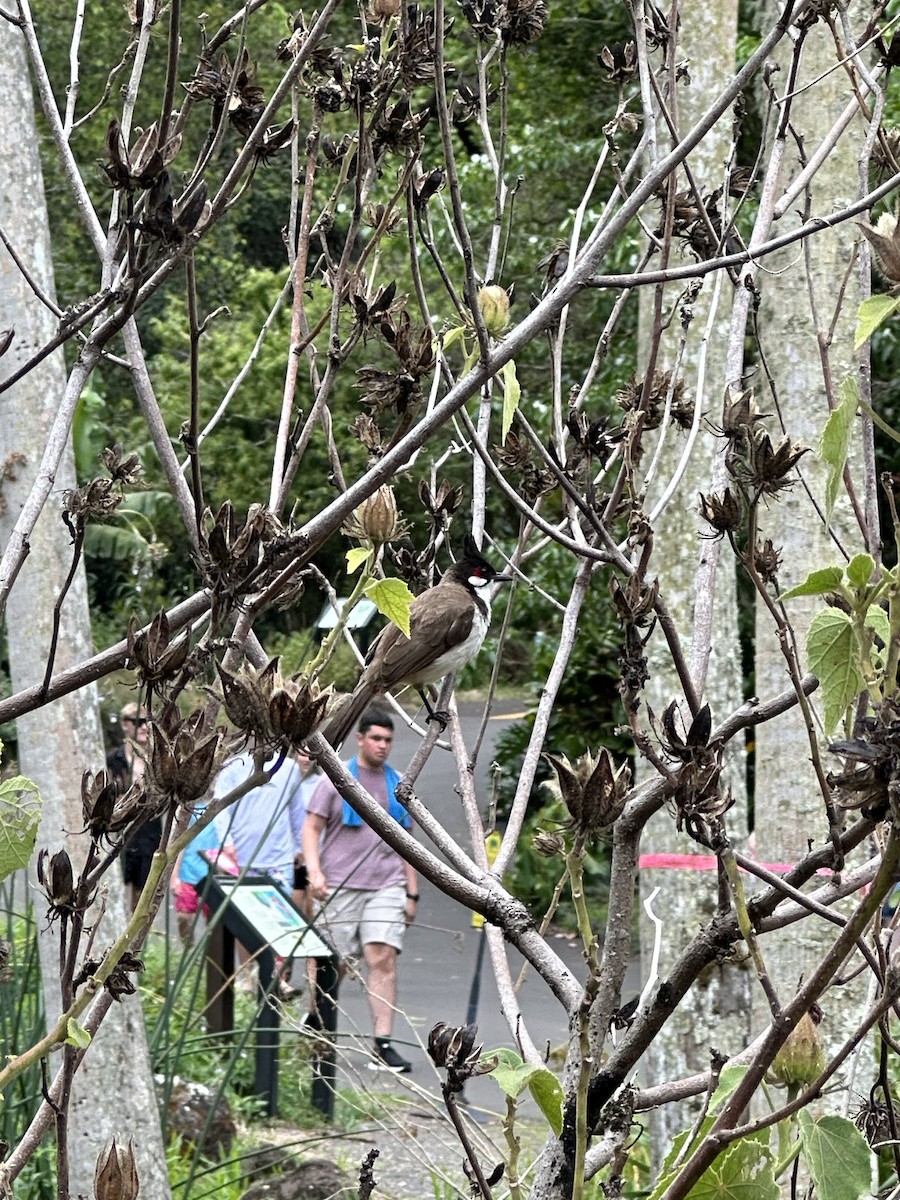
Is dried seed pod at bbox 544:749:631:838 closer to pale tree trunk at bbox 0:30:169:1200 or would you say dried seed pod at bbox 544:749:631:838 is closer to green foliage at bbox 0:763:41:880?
green foliage at bbox 0:763:41:880

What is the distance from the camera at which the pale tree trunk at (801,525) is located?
491 cm

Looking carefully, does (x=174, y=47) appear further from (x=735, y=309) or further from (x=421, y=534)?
(x=421, y=534)

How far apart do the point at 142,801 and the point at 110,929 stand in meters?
3.77

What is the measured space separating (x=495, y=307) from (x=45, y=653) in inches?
118

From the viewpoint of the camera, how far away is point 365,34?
2436mm

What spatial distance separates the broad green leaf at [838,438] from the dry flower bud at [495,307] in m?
1.00

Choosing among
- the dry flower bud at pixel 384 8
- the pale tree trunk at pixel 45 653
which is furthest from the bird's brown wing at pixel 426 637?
the dry flower bud at pixel 384 8

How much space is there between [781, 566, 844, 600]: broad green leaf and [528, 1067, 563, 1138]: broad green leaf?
1.91ft

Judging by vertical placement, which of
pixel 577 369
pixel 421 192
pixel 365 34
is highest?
pixel 577 369

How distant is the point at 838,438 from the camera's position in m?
1.34

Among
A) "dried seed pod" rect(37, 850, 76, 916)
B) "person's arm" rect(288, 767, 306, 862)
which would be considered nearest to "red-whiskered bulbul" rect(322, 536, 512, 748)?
"dried seed pod" rect(37, 850, 76, 916)

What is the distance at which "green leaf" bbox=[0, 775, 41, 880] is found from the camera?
1408mm

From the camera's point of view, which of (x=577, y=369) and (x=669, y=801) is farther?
(x=577, y=369)

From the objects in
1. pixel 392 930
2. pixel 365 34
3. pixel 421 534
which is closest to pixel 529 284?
pixel 421 534
